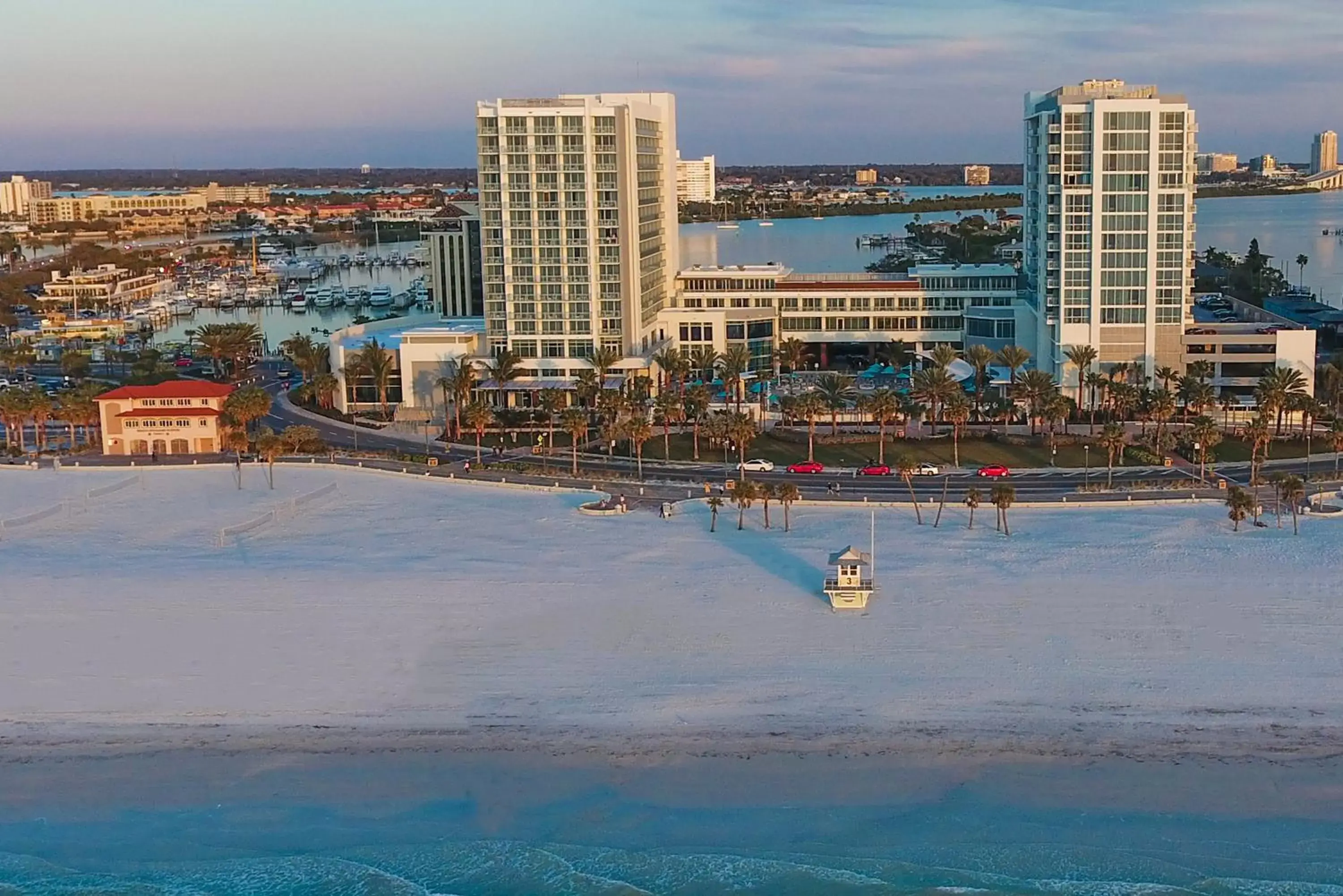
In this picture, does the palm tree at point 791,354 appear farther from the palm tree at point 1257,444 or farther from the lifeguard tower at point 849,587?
the lifeguard tower at point 849,587

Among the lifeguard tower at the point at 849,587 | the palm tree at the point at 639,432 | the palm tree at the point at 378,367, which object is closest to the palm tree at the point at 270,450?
the palm tree at the point at 378,367

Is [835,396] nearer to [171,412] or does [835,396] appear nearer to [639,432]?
[639,432]

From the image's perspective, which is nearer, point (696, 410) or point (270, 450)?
point (270, 450)

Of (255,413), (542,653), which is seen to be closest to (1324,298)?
(255,413)

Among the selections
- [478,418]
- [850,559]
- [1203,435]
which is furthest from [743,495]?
[1203,435]

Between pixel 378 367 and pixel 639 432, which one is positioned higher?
pixel 378 367

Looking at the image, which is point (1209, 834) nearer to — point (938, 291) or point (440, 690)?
point (440, 690)

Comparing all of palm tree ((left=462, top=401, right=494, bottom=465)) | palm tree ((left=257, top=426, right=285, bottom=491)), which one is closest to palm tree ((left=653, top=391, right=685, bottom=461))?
palm tree ((left=462, top=401, right=494, bottom=465))

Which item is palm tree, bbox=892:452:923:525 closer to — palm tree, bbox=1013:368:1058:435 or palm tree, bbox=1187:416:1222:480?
palm tree, bbox=1013:368:1058:435
